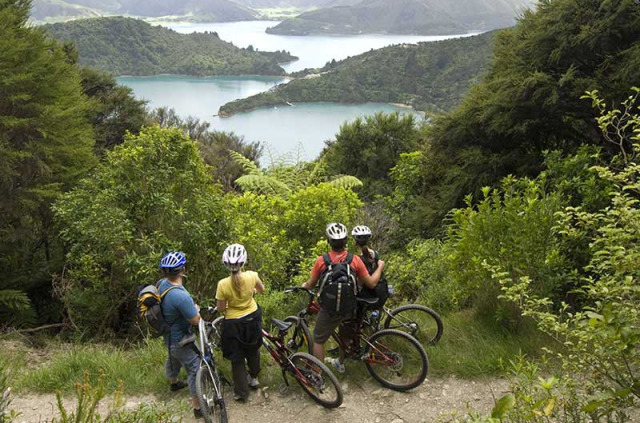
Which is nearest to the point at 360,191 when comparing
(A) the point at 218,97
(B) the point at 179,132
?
(B) the point at 179,132

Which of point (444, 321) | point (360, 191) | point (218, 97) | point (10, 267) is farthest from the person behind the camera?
point (218, 97)

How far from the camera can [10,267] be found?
1001 centimetres

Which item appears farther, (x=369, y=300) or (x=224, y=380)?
(x=224, y=380)

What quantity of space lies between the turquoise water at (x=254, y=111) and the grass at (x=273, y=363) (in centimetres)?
4417

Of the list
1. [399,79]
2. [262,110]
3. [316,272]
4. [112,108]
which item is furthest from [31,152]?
[399,79]

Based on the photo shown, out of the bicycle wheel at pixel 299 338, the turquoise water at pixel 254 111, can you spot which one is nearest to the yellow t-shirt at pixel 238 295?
the bicycle wheel at pixel 299 338

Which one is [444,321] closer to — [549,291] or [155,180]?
[549,291]

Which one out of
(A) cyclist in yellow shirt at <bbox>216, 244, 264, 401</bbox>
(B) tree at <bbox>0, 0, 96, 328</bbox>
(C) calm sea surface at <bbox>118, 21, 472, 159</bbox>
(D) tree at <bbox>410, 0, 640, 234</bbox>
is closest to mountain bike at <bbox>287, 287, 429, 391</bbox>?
(A) cyclist in yellow shirt at <bbox>216, 244, 264, 401</bbox>

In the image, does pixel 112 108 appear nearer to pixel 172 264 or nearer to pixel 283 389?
pixel 172 264

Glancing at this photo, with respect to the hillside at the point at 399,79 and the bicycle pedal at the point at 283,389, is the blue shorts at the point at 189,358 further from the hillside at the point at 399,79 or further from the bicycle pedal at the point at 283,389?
the hillside at the point at 399,79

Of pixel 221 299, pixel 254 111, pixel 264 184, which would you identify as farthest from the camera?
pixel 254 111

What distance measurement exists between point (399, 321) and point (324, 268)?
4.50ft

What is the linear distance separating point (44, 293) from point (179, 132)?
4.87 m

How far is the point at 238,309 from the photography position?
14.8ft
